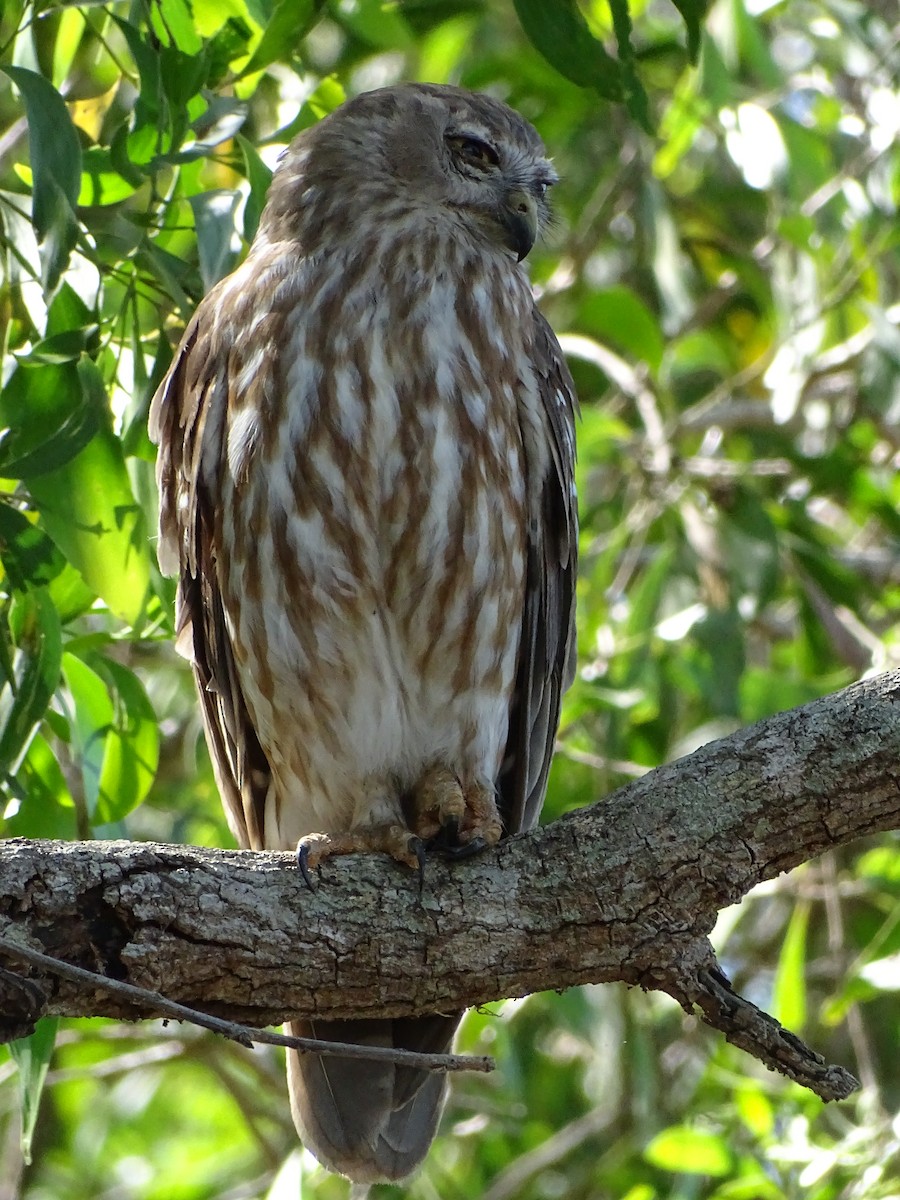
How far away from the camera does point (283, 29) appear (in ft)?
8.61

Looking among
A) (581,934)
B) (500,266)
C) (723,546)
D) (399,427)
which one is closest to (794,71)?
(723,546)

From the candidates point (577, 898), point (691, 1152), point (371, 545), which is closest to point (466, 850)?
point (577, 898)

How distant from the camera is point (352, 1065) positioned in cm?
301

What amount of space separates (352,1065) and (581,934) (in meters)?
0.90

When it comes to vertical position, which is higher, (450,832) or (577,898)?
(450,832)

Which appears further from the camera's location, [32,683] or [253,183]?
[253,183]

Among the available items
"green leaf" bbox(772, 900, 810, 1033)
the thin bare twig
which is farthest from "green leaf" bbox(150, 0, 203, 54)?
"green leaf" bbox(772, 900, 810, 1033)

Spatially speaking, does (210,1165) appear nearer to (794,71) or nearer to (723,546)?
(723,546)

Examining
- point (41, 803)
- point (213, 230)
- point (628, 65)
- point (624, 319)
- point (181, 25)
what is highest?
point (624, 319)

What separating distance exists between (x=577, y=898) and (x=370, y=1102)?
94 cm

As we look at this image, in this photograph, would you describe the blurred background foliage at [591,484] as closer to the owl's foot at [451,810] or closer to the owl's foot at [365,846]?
the owl's foot at [365,846]

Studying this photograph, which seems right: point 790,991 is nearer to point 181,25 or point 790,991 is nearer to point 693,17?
point 693,17

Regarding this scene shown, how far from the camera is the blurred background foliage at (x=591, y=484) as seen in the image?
8.36ft

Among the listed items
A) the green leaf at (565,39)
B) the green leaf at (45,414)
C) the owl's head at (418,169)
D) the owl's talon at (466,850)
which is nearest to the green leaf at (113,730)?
the green leaf at (45,414)
